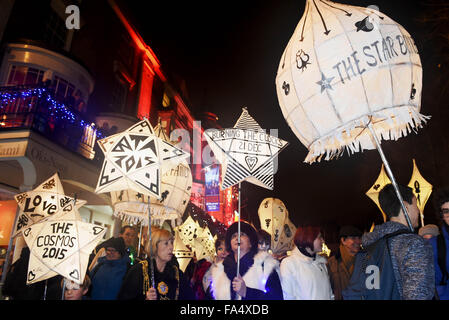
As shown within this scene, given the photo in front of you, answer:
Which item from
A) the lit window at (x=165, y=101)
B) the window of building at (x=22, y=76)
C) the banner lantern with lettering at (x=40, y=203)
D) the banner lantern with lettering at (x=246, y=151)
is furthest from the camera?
the lit window at (x=165, y=101)

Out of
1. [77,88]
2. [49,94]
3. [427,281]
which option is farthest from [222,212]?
[427,281]

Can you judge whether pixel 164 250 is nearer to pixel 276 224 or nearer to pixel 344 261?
pixel 344 261

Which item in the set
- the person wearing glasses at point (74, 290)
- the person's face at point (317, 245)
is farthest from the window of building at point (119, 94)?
the person's face at point (317, 245)

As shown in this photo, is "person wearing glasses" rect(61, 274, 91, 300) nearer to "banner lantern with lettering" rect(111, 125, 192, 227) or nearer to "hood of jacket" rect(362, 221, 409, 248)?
"banner lantern with lettering" rect(111, 125, 192, 227)

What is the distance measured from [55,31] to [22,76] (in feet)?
11.6

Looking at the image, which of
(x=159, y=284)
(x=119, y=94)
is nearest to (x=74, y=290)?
(x=159, y=284)

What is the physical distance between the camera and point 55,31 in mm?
13703

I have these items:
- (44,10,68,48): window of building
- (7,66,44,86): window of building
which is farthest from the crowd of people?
(44,10,68,48): window of building

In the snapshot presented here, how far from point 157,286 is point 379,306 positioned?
8.87 ft

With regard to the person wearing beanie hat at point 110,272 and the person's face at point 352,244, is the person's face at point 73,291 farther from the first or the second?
the person's face at point 352,244

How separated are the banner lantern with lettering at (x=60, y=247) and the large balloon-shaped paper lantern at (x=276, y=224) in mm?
6243

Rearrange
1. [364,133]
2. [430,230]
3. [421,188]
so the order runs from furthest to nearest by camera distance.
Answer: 1. [421,188]
2. [430,230]
3. [364,133]

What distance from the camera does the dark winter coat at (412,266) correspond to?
229 cm

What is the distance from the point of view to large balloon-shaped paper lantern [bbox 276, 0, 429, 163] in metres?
2.99
